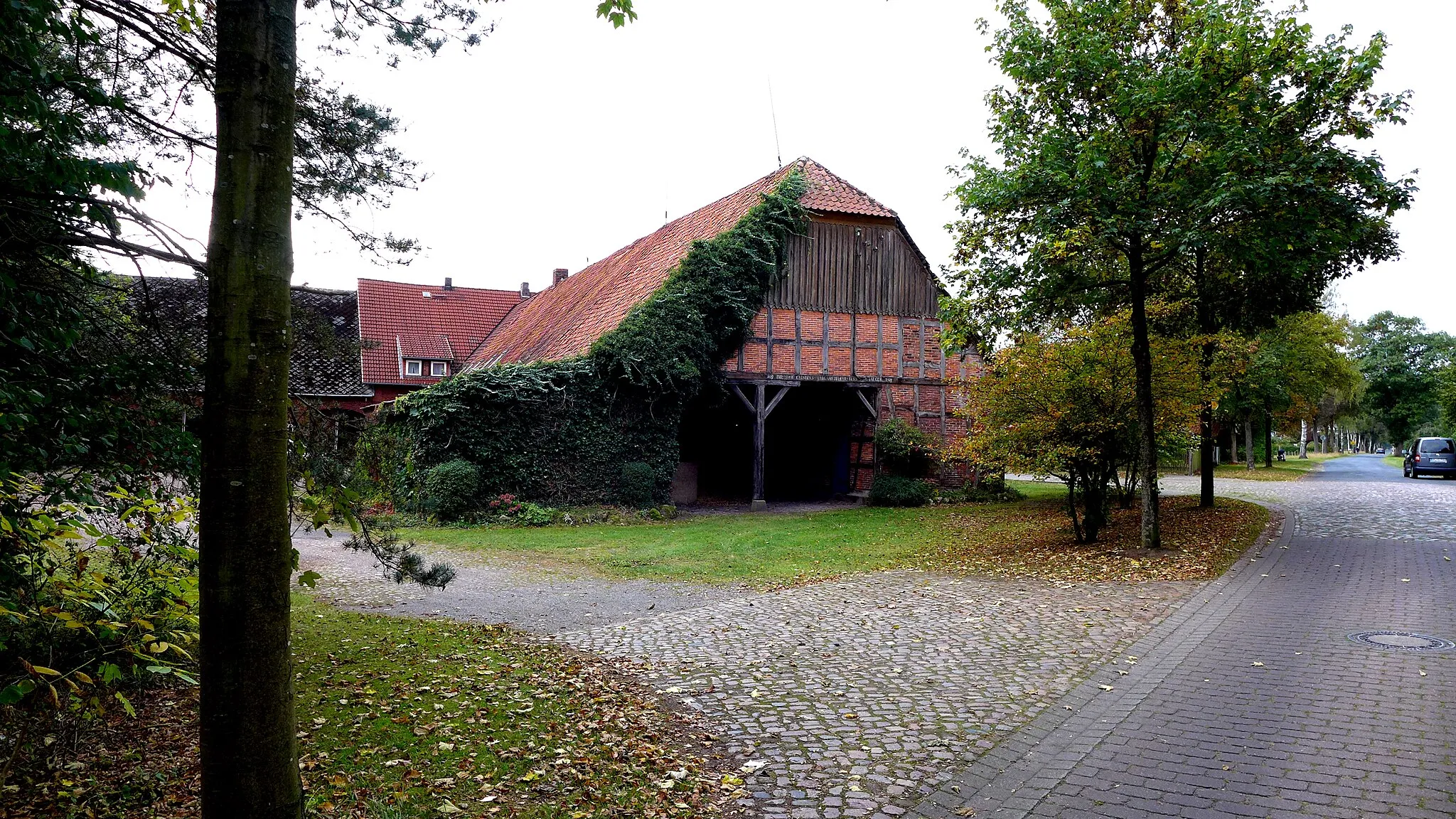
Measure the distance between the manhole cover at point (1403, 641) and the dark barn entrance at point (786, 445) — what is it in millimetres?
15353

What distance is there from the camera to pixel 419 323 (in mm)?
36031

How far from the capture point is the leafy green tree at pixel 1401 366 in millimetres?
57312

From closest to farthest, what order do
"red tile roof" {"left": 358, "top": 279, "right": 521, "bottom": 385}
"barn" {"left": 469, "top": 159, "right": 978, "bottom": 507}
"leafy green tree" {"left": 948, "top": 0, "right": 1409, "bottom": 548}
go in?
1. "leafy green tree" {"left": 948, "top": 0, "right": 1409, "bottom": 548}
2. "barn" {"left": 469, "top": 159, "right": 978, "bottom": 507}
3. "red tile roof" {"left": 358, "top": 279, "right": 521, "bottom": 385}

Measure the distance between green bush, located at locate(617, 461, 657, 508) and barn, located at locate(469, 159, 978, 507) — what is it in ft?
9.40

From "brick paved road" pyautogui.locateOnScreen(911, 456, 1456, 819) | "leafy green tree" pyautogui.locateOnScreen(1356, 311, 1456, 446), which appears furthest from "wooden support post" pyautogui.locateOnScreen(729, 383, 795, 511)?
"leafy green tree" pyautogui.locateOnScreen(1356, 311, 1456, 446)

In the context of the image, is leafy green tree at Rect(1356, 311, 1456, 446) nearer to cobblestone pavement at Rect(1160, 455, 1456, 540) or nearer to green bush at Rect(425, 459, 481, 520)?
cobblestone pavement at Rect(1160, 455, 1456, 540)

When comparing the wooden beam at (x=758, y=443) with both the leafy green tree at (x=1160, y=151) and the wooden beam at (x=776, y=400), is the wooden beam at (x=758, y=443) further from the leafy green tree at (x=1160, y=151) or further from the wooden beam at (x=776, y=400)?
the leafy green tree at (x=1160, y=151)

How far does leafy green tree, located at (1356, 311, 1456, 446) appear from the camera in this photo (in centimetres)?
5731

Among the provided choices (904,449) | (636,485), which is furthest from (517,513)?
(904,449)

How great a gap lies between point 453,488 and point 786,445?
11.4 m

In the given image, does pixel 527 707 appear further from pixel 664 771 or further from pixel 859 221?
pixel 859 221

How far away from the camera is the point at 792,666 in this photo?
6.81 meters

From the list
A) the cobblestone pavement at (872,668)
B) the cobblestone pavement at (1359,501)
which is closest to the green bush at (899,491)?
the cobblestone pavement at (1359,501)

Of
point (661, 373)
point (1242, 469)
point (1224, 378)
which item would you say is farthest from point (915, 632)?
point (1242, 469)
